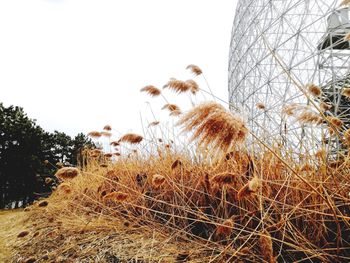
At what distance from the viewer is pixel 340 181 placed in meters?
1.63

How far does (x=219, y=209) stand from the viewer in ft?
6.11

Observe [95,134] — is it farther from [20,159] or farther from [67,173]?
[20,159]

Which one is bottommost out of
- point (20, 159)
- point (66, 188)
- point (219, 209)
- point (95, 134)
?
point (219, 209)

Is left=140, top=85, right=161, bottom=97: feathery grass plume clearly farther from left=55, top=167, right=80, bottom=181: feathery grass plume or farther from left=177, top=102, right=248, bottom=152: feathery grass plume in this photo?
left=177, top=102, right=248, bottom=152: feathery grass plume

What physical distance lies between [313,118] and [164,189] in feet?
4.26

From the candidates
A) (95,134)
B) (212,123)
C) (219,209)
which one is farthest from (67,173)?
(95,134)

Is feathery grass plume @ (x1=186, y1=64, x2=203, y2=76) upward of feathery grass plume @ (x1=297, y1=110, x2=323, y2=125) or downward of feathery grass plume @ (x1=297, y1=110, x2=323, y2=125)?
upward

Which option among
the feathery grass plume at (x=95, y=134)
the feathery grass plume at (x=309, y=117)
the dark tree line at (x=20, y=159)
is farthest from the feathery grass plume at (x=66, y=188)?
the dark tree line at (x=20, y=159)

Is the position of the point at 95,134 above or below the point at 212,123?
Answer: above

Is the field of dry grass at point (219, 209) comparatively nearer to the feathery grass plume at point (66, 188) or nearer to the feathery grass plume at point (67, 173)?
the feathery grass plume at point (67, 173)

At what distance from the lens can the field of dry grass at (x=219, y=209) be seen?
1.21 meters

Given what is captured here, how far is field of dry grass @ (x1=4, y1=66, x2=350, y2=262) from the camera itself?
1206mm

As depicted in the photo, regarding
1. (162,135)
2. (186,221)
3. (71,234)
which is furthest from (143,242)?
(162,135)

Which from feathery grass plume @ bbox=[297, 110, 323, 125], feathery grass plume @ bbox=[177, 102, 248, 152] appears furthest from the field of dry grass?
feathery grass plume @ bbox=[297, 110, 323, 125]
